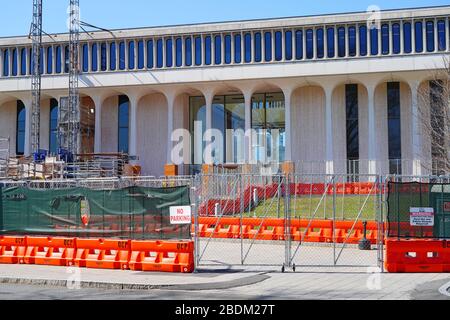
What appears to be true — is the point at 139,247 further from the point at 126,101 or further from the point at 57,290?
the point at 126,101

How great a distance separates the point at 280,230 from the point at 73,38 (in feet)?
118

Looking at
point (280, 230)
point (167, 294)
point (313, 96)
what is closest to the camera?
point (167, 294)

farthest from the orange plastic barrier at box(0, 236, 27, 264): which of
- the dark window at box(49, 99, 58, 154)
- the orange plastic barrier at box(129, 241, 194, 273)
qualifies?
the dark window at box(49, 99, 58, 154)

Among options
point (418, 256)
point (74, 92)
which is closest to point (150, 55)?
point (74, 92)

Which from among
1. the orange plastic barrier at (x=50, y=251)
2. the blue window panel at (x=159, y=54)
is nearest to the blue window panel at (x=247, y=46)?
the blue window panel at (x=159, y=54)

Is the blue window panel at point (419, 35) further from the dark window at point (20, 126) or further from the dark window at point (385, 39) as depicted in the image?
the dark window at point (20, 126)

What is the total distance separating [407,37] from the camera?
46.7 m

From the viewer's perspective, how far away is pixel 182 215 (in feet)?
50.6

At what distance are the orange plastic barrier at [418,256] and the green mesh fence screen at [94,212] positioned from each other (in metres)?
5.23

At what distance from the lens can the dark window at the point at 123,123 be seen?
55.5 m

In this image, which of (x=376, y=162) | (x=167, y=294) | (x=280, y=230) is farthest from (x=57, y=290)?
(x=376, y=162)

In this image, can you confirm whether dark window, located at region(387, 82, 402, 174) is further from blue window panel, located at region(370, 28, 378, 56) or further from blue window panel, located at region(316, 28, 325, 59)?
blue window panel, located at region(316, 28, 325, 59)

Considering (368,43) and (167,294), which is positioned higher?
(368,43)

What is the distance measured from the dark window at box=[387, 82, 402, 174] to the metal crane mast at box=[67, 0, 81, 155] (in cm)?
2676
